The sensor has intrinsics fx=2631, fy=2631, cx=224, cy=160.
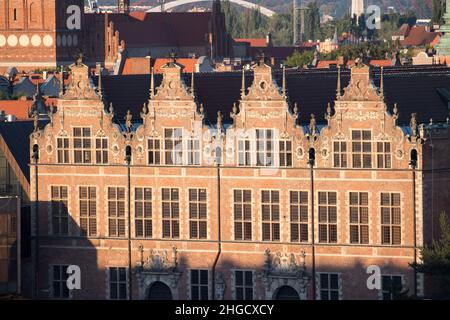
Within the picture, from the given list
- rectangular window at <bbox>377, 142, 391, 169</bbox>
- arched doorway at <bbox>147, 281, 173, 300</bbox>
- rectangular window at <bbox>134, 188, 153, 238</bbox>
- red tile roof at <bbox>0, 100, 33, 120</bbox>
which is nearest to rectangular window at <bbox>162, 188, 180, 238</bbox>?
rectangular window at <bbox>134, 188, 153, 238</bbox>

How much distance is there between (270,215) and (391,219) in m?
3.69

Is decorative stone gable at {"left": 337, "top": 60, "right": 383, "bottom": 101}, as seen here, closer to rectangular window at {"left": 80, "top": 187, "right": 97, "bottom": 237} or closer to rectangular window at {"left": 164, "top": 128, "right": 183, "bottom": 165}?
rectangular window at {"left": 164, "top": 128, "right": 183, "bottom": 165}

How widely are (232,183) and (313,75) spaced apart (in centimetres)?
898

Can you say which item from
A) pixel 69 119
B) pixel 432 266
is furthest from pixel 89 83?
pixel 432 266

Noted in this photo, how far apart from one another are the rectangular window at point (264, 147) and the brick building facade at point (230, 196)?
0.03 meters

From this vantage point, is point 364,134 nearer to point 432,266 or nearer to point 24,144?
point 432,266

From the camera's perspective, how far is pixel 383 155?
72.7 metres

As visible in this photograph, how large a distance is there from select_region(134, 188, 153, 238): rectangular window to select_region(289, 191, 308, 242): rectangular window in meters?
4.40

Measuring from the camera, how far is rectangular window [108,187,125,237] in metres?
75.9

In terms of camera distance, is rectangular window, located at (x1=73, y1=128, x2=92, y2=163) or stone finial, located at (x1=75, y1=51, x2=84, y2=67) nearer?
stone finial, located at (x1=75, y1=51, x2=84, y2=67)

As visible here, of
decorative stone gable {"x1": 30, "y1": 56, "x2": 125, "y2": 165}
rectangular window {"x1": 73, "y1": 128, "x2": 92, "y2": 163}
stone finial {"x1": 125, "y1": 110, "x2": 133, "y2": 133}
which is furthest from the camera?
rectangular window {"x1": 73, "y1": 128, "x2": 92, "y2": 163}

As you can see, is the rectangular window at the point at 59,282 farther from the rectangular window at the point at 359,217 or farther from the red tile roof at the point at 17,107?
the red tile roof at the point at 17,107

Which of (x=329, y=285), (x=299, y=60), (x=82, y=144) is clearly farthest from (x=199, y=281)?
(x=299, y=60)

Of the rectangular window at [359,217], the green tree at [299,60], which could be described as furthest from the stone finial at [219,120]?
the green tree at [299,60]
